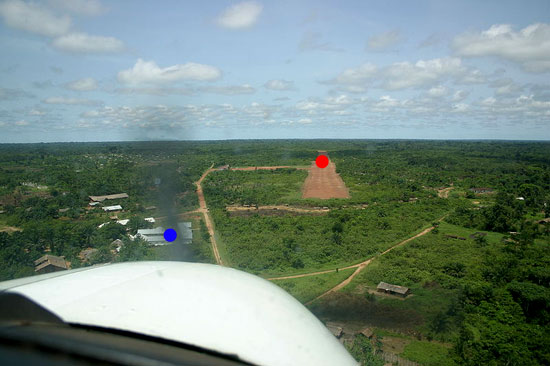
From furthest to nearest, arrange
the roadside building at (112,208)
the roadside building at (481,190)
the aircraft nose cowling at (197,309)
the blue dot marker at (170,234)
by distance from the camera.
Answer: the roadside building at (481,190), the roadside building at (112,208), the blue dot marker at (170,234), the aircraft nose cowling at (197,309)

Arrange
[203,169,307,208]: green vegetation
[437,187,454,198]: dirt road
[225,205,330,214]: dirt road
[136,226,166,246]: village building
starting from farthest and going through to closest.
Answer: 1. [437,187,454,198]: dirt road
2. [225,205,330,214]: dirt road
3. [203,169,307,208]: green vegetation
4. [136,226,166,246]: village building

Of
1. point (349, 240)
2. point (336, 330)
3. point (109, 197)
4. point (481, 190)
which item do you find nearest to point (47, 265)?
point (336, 330)

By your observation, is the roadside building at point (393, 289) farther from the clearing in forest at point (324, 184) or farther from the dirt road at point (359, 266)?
the clearing in forest at point (324, 184)

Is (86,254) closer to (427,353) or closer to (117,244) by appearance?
(117,244)

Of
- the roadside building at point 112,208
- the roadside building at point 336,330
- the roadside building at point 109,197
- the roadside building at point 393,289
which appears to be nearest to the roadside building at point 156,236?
the roadside building at point 336,330

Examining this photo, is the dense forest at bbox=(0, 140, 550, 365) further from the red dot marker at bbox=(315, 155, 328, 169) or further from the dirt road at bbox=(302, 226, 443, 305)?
the red dot marker at bbox=(315, 155, 328, 169)

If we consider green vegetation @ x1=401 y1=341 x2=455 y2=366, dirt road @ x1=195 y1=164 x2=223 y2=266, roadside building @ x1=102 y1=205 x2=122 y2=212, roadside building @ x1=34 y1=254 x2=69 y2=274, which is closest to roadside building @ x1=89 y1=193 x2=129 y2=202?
roadside building @ x1=102 y1=205 x2=122 y2=212

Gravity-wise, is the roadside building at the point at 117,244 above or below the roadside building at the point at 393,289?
above
